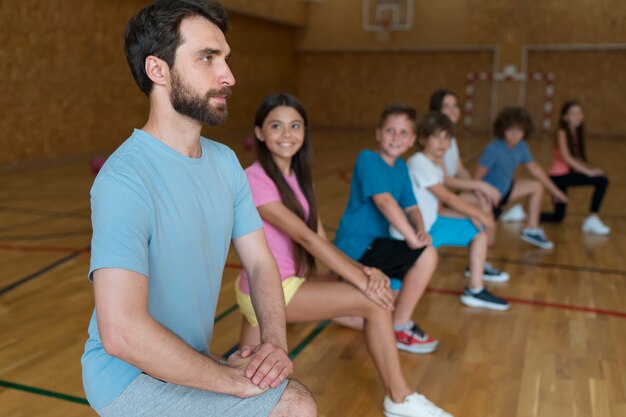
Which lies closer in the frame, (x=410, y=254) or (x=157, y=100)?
(x=157, y=100)

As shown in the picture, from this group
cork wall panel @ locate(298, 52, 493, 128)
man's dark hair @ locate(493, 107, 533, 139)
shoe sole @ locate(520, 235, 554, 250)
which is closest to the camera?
man's dark hair @ locate(493, 107, 533, 139)

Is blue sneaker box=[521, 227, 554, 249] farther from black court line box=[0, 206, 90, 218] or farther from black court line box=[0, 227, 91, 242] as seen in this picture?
black court line box=[0, 206, 90, 218]

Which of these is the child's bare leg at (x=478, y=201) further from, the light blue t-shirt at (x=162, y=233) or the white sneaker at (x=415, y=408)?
the light blue t-shirt at (x=162, y=233)

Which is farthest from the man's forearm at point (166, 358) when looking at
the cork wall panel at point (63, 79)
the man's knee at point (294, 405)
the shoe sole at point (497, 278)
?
the cork wall panel at point (63, 79)

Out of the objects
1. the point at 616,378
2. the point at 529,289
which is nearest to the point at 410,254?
the point at 616,378

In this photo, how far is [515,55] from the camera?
13.9 meters

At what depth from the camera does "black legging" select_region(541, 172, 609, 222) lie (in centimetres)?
541

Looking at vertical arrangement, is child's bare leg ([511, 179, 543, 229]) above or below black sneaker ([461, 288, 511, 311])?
above

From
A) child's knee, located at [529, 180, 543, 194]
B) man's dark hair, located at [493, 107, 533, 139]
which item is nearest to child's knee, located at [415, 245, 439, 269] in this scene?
man's dark hair, located at [493, 107, 533, 139]

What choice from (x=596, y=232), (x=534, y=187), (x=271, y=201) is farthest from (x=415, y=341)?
(x=596, y=232)

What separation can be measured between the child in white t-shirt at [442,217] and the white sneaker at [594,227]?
233cm

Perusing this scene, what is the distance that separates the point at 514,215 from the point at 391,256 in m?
3.37

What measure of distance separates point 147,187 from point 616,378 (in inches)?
90.0

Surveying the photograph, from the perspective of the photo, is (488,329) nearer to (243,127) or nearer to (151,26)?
(151,26)
